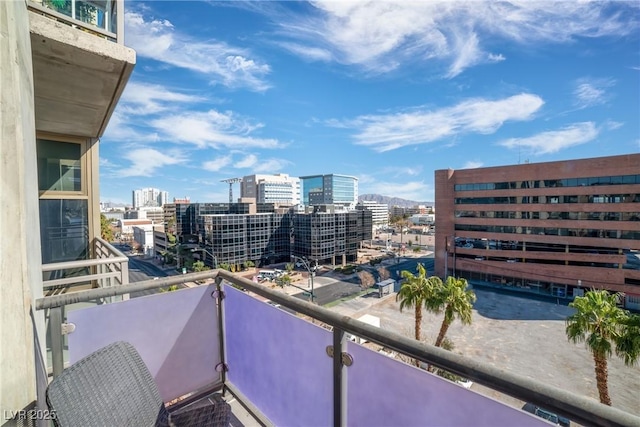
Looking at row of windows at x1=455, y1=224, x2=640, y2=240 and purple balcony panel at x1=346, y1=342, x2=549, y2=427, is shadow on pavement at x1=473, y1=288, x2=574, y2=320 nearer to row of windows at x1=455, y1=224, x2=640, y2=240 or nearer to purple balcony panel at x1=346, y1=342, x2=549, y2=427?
row of windows at x1=455, y1=224, x2=640, y2=240

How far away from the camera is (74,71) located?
3.02 meters

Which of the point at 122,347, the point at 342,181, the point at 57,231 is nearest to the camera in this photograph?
the point at 122,347

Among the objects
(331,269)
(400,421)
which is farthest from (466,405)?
(331,269)

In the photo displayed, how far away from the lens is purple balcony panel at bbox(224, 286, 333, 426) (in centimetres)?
151

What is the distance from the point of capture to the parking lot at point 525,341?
12.9 metres

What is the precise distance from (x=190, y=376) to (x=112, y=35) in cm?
362

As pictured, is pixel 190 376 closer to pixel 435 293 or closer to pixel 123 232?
pixel 435 293

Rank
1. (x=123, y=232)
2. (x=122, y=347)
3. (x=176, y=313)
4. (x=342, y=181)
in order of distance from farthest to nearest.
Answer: (x=342, y=181) < (x=123, y=232) < (x=176, y=313) < (x=122, y=347)

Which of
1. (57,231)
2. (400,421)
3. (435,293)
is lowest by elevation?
(435,293)

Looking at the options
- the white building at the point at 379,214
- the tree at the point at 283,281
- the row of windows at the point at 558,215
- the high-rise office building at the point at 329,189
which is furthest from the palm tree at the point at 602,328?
the white building at the point at 379,214

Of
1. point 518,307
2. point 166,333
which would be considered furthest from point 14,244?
point 518,307

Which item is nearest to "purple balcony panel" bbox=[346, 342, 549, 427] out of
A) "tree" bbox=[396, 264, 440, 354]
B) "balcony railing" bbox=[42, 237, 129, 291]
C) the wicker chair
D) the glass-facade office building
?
the wicker chair

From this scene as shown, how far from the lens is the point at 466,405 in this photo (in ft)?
3.21

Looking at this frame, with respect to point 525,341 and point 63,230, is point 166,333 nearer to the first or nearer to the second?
point 63,230
